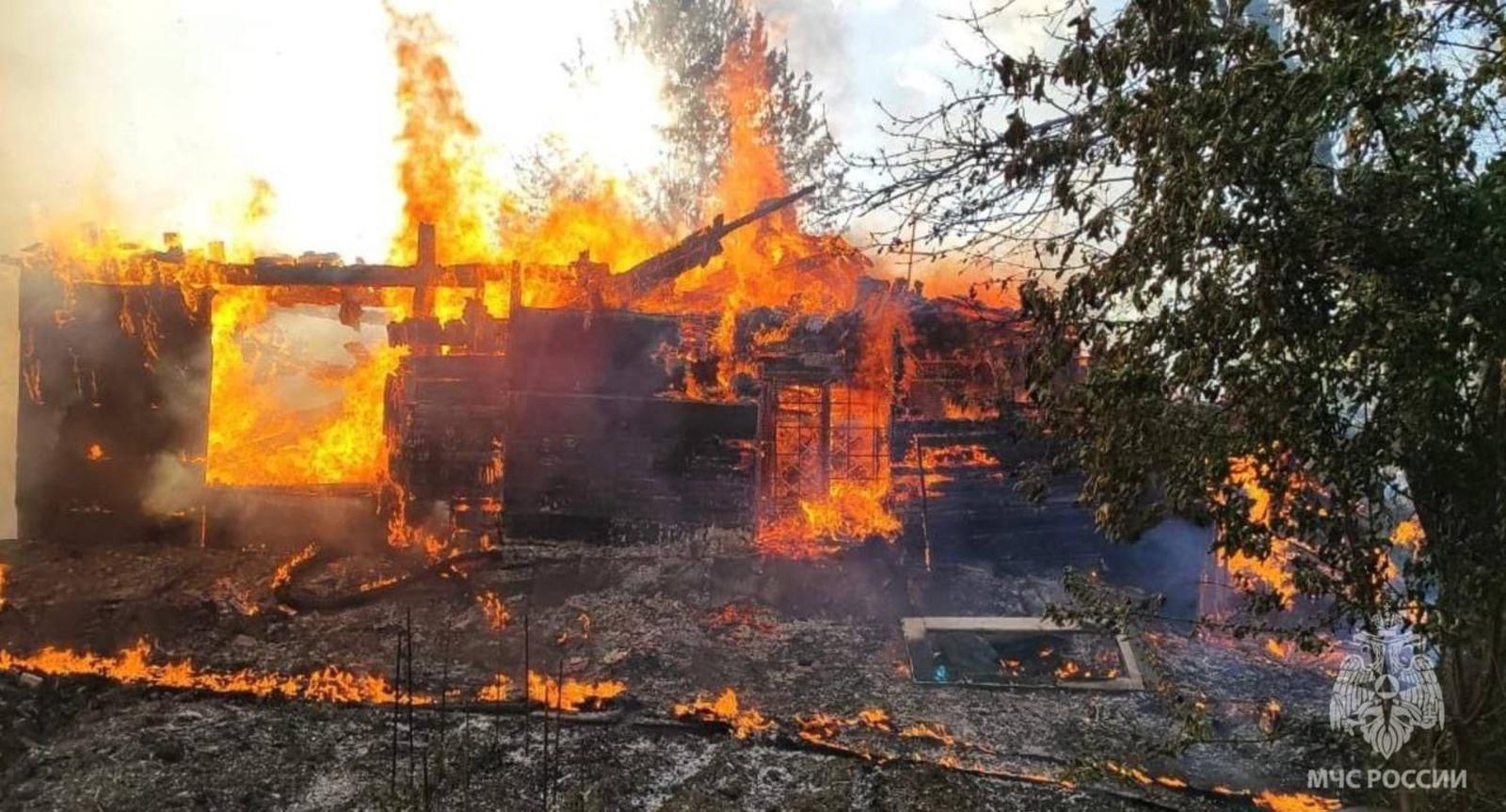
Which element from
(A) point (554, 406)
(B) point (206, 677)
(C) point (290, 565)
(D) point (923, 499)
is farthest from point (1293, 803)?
(C) point (290, 565)

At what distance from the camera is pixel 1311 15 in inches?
135

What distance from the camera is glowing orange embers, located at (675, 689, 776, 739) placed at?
752 cm

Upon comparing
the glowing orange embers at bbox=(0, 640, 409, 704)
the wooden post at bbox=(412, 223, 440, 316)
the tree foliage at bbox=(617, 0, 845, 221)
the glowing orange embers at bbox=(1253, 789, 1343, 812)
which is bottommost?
the glowing orange embers at bbox=(1253, 789, 1343, 812)

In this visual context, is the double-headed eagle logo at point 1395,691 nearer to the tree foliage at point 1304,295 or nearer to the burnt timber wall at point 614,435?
the tree foliage at point 1304,295

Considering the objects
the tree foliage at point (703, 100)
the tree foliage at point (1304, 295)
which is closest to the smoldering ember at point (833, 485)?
the tree foliage at point (1304, 295)

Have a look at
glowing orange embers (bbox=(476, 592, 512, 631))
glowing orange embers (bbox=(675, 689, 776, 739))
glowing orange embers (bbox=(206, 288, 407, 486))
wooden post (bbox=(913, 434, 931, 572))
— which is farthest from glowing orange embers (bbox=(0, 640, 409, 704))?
wooden post (bbox=(913, 434, 931, 572))

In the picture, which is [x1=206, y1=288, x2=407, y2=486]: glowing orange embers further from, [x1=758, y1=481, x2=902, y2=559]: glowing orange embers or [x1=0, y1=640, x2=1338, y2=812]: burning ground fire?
[x1=758, y1=481, x2=902, y2=559]: glowing orange embers

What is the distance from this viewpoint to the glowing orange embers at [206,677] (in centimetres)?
800

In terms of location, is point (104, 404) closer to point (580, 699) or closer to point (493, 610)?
point (493, 610)

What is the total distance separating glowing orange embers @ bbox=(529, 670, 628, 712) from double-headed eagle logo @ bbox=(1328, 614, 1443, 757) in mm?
6197

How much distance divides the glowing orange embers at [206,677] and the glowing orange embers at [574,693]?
109cm

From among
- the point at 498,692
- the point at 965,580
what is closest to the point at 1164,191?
the point at 498,692

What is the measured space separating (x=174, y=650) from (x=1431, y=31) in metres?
11.9

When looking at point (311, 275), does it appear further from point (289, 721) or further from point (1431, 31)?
point (1431, 31)
